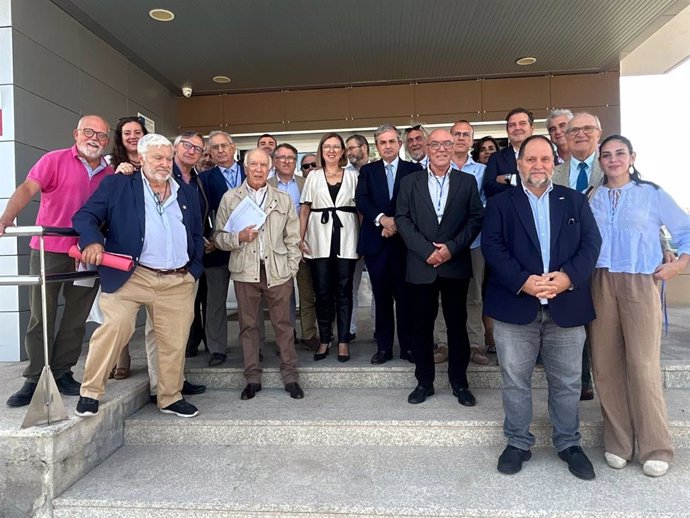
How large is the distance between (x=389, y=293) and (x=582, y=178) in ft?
5.08

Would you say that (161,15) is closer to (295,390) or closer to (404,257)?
(404,257)

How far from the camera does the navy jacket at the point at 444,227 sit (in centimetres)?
296

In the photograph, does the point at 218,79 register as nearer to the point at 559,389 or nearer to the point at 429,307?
the point at 429,307

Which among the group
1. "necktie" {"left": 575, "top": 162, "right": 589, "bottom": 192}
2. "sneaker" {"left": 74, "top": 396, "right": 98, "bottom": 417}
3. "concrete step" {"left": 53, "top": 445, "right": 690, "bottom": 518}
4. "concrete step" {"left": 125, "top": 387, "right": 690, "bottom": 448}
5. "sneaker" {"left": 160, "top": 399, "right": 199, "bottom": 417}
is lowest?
"concrete step" {"left": 53, "top": 445, "right": 690, "bottom": 518}

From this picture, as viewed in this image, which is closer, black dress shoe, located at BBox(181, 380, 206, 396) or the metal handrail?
the metal handrail

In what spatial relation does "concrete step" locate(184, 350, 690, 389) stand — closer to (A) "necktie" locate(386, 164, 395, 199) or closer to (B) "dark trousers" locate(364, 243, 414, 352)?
(B) "dark trousers" locate(364, 243, 414, 352)

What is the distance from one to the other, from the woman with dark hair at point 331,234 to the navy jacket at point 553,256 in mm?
1373

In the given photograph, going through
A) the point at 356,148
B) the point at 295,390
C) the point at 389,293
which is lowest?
the point at 295,390

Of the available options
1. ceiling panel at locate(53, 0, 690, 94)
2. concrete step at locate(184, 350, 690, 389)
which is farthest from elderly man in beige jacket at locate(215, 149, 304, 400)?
ceiling panel at locate(53, 0, 690, 94)

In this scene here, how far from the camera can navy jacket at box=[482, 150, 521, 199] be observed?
10.9 ft

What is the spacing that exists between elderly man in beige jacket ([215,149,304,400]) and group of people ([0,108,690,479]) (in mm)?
12

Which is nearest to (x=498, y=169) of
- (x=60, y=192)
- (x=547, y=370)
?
(x=547, y=370)

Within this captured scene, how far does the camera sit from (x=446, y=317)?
308 centimetres

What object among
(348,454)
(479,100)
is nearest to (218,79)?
(479,100)
